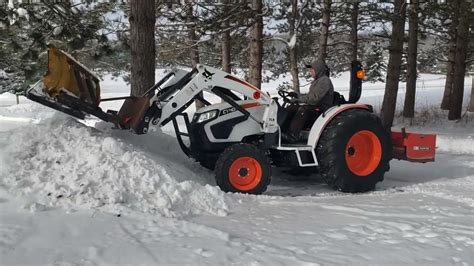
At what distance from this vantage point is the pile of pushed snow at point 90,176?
4559mm

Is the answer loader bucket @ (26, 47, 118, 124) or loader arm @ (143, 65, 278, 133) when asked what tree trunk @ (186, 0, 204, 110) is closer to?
loader arm @ (143, 65, 278, 133)

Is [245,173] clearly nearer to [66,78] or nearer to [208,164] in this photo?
[208,164]

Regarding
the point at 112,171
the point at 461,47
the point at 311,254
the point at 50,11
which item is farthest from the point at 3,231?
the point at 461,47

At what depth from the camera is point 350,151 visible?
6.70 m

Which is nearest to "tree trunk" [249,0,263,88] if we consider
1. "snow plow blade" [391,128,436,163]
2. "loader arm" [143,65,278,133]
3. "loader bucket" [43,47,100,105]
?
"snow plow blade" [391,128,436,163]

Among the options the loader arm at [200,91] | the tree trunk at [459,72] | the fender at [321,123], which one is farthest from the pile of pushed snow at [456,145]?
the loader arm at [200,91]

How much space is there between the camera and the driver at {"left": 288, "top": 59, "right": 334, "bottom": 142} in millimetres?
6785

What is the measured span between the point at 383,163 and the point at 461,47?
12393 millimetres

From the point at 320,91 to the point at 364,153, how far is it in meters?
1.05

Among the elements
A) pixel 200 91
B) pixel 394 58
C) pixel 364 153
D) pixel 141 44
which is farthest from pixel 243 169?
pixel 394 58

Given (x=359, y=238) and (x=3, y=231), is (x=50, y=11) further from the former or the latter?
(x=359, y=238)

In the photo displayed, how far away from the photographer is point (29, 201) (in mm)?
4352

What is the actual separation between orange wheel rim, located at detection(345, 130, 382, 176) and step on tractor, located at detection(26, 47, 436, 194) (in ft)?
0.04

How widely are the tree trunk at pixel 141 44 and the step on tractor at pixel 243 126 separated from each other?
149cm
